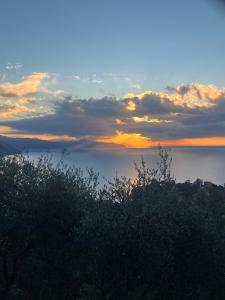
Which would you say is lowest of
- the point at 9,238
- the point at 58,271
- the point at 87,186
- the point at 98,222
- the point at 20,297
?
the point at 20,297

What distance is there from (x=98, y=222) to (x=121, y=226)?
1259 millimetres

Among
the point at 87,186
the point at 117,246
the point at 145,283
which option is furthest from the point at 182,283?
the point at 87,186

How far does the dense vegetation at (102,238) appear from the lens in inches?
648

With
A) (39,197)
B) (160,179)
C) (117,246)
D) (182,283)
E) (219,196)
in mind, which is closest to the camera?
(117,246)

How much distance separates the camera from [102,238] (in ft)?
53.9

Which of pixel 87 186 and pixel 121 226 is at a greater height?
pixel 87 186

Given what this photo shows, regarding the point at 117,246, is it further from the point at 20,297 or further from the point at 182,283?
the point at 20,297

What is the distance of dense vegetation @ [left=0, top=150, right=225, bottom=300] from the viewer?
54.0 ft

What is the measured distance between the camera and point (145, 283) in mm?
16922

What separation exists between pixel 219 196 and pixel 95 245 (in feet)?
140

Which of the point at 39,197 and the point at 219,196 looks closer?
the point at 39,197

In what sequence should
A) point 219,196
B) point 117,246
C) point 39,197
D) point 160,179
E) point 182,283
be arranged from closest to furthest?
point 117,246 → point 182,283 → point 39,197 → point 160,179 → point 219,196

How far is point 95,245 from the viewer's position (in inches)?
651

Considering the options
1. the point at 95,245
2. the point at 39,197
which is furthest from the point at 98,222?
the point at 39,197
